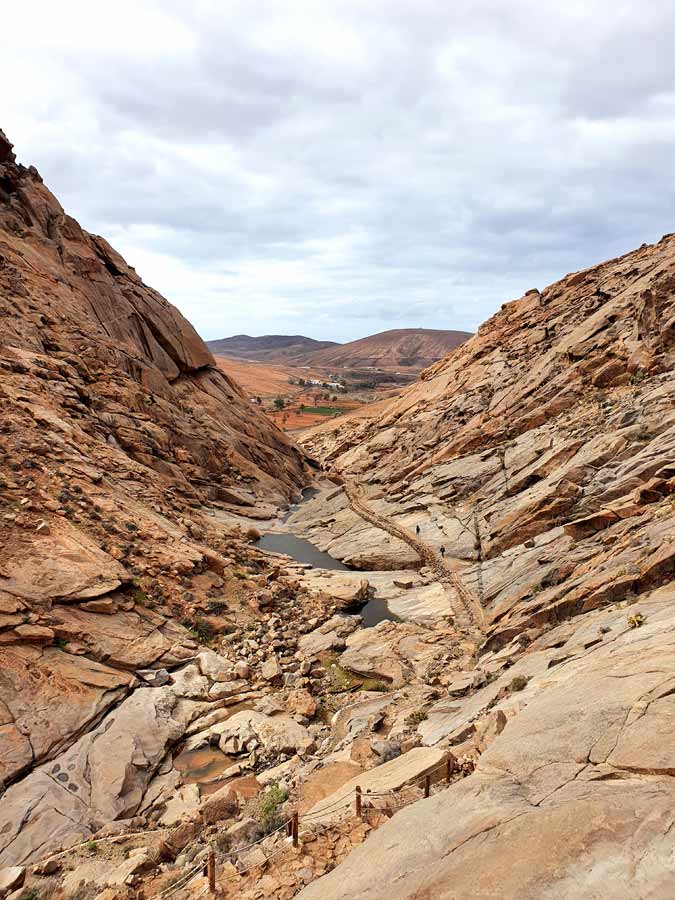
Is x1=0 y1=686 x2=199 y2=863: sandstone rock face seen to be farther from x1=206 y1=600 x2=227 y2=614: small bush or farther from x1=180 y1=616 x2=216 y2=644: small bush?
x1=206 y1=600 x2=227 y2=614: small bush

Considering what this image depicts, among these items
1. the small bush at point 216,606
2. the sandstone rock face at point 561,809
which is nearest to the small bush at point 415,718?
the sandstone rock face at point 561,809

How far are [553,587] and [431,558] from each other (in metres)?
11.0

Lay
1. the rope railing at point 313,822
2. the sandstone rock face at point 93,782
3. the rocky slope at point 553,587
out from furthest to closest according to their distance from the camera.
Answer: the sandstone rock face at point 93,782, the rope railing at point 313,822, the rocky slope at point 553,587

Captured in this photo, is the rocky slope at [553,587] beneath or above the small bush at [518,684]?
above

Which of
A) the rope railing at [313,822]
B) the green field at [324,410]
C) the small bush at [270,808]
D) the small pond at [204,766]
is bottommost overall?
the small pond at [204,766]

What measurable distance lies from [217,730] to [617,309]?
37.8 m

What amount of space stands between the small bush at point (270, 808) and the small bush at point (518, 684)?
5072 mm

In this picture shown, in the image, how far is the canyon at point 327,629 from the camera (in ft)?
20.0

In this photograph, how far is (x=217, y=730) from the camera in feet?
44.4

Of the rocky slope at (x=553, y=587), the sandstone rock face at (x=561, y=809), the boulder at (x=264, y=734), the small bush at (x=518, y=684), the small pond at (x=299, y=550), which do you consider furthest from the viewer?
the small pond at (x=299, y=550)

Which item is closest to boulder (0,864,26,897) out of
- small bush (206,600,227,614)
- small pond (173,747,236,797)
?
small pond (173,747,236,797)

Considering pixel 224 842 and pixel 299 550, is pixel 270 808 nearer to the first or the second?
pixel 224 842

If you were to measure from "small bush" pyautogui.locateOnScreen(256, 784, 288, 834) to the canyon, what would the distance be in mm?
73

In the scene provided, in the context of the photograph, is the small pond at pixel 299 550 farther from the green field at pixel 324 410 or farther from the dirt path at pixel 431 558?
the green field at pixel 324 410
